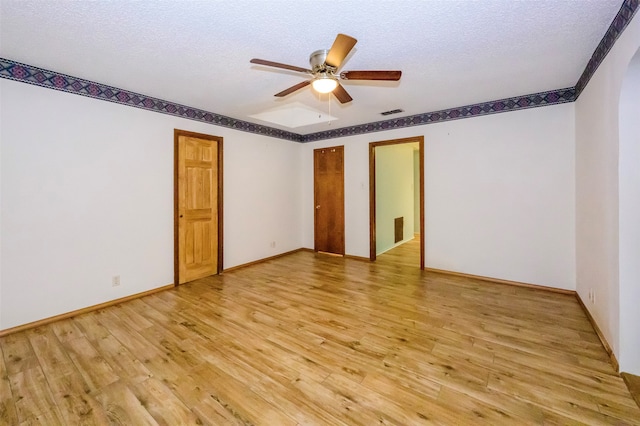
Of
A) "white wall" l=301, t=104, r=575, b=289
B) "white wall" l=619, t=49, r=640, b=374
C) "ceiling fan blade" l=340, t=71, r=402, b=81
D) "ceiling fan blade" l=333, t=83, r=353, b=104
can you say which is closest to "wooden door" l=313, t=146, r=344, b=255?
"white wall" l=301, t=104, r=575, b=289

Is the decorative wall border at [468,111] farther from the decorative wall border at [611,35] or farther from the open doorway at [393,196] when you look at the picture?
the decorative wall border at [611,35]

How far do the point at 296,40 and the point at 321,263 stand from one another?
367 cm

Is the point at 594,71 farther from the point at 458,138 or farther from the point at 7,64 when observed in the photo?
the point at 7,64

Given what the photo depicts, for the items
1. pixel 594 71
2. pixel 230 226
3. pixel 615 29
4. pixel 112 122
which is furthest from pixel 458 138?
pixel 112 122

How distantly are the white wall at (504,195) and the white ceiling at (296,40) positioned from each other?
623 millimetres

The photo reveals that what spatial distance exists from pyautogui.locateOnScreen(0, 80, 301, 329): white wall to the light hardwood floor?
33 cm

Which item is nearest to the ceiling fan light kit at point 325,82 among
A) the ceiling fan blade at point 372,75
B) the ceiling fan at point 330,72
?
the ceiling fan at point 330,72

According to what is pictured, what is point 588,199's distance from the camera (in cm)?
275

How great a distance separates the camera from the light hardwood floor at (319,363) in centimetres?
161

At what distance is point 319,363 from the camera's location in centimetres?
208

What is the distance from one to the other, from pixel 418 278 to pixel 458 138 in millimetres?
2233

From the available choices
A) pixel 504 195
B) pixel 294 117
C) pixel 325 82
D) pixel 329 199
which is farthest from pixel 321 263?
pixel 325 82

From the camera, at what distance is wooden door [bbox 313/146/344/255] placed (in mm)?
5457

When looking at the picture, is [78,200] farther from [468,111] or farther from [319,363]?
[468,111]
